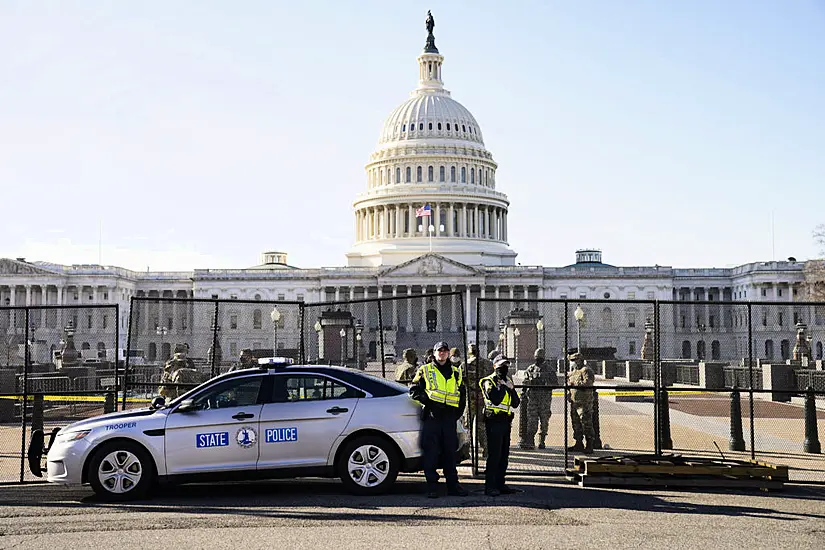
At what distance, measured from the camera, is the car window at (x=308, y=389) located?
14.7 m

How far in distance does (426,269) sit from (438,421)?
98248mm

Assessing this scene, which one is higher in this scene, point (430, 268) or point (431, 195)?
point (431, 195)

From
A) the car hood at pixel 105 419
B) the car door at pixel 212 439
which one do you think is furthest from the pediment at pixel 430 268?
the car door at pixel 212 439

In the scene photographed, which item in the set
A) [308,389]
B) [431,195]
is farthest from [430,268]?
[308,389]

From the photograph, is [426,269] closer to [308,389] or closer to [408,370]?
[408,370]

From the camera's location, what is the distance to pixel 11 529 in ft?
39.3

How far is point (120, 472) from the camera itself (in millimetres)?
14156

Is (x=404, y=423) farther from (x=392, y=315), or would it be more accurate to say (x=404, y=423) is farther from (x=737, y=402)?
(x=392, y=315)

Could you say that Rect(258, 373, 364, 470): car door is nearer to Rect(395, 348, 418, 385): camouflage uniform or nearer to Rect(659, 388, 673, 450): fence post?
Rect(395, 348, 418, 385): camouflage uniform

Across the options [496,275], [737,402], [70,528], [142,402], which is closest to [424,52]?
[496,275]

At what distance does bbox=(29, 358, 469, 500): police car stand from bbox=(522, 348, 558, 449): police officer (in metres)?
5.82

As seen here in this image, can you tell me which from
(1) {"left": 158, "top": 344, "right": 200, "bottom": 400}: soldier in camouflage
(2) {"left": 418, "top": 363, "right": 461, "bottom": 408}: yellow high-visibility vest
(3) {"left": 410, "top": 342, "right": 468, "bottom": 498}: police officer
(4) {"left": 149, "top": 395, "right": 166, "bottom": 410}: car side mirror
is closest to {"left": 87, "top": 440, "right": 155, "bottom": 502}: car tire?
(4) {"left": 149, "top": 395, "right": 166, "bottom": 410}: car side mirror

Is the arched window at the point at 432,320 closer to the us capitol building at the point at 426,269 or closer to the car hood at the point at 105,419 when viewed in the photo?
the us capitol building at the point at 426,269

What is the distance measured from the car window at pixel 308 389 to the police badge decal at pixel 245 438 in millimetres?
590
